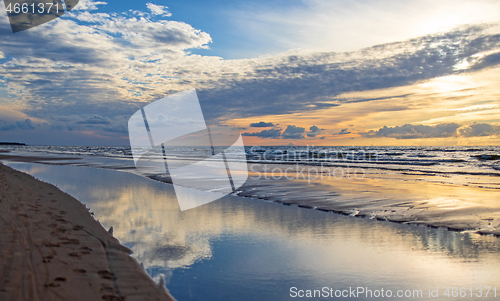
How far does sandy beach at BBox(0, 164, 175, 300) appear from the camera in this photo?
3.45 m

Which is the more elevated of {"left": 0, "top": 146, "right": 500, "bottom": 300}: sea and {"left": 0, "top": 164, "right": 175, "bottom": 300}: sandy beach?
{"left": 0, "top": 164, "right": 175, "bottom": 300}: sandy beach

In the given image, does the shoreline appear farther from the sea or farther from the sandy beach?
the sandy beach

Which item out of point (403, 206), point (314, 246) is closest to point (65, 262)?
point (314, 246)

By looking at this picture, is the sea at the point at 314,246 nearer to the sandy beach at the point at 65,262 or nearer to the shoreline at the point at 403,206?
the shoreline at the point at 403,206

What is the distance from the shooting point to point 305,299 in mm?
3609

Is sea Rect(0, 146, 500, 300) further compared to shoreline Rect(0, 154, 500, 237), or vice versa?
shoreline Rect(0, 154, 500, 237)

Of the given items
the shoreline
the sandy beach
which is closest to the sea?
the shoreline

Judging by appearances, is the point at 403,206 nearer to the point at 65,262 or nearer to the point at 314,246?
the point at 314,246

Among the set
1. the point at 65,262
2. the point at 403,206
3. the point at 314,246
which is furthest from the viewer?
the point at 403,206

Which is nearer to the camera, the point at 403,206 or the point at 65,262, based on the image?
the point at 65,262

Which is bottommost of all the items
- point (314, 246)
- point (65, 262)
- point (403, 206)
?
point (403, 206)

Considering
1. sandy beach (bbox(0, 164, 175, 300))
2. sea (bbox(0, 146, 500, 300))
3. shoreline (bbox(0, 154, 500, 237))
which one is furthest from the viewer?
shoreline (bbox(0, 154, 500, 237))

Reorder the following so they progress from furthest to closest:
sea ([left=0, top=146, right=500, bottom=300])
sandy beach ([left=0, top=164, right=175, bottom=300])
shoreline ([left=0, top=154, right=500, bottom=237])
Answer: shoreline ([left=0, top=154, right=500, bottom=237]) < sea ([left=0, top=146, right=500, bottom=300]) < sandy beach ([left=0, top=164, right=175, bottom=300])

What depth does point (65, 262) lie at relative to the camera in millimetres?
4289
